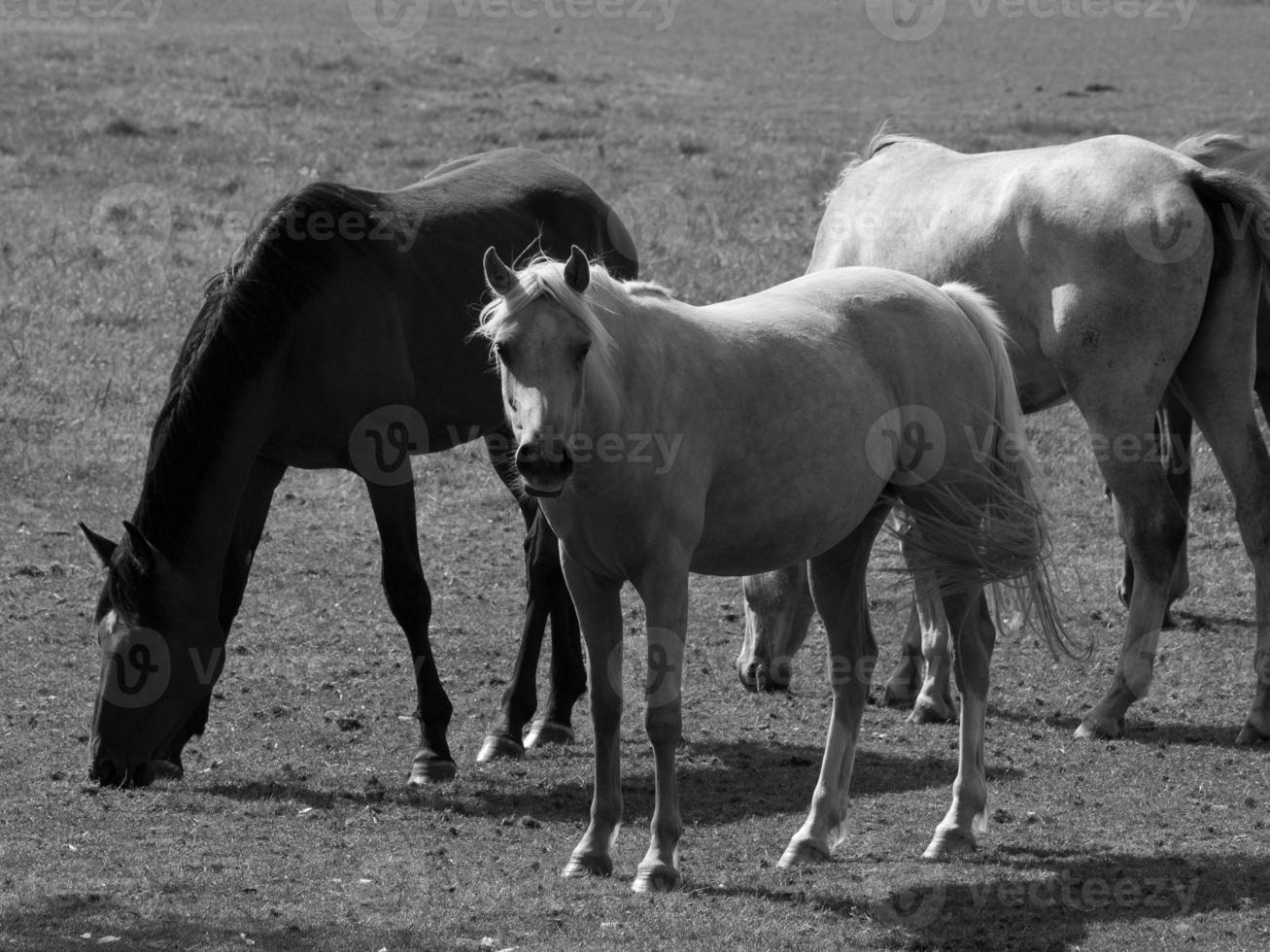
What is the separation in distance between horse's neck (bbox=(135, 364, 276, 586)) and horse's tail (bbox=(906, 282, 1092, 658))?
8.42ft

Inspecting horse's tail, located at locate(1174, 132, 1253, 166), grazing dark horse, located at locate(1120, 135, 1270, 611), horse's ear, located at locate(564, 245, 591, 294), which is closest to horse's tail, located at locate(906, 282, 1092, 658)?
horse's ear, located at locate(564, 245, 591, 294)

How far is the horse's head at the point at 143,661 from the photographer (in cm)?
645

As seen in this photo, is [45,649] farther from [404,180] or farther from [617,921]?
[404,180]

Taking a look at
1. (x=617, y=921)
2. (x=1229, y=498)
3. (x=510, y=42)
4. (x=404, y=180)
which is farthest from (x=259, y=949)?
(x=510, y=42)

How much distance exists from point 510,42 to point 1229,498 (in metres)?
18.6

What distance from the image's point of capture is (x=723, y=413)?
5590 mm

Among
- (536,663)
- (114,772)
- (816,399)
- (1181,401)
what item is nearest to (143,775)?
(114,772)

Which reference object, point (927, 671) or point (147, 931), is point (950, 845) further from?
point (147, 931)

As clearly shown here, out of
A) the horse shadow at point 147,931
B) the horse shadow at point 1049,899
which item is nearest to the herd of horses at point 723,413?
the horse shadow at point 1049,899

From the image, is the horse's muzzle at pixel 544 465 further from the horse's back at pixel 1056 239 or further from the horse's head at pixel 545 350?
the horse's back at pixel 1056 239

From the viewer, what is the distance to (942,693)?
26.0 ft

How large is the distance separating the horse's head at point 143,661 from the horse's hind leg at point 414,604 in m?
0.88

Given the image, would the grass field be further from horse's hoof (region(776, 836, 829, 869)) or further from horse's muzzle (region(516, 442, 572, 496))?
horse's muzzle (region(516, 442, 572, 496))

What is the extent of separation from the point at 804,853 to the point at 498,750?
1957 millimetres
